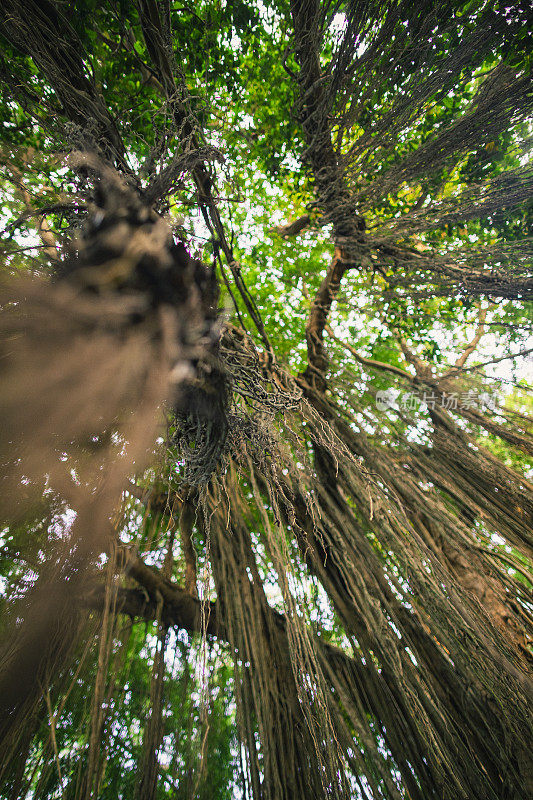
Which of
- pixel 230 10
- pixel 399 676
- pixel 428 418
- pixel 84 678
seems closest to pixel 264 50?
pixel 230 10

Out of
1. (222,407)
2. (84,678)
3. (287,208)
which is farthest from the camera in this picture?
(287,208)

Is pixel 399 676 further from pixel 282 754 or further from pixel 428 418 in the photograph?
pixel 428 418

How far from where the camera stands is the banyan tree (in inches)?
30.0

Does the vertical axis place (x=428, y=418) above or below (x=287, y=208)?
below

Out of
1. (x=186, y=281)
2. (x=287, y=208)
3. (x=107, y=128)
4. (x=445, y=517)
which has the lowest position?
(x=445, y=517)

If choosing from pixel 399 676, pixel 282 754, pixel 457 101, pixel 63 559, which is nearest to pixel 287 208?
pixel 457 101

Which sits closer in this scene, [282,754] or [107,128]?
[107,128]

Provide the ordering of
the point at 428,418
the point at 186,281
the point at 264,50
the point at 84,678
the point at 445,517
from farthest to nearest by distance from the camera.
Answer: the point at 428,418, the point at 264,50, the point at 445,517, the point at 84,678, the point at 186,281

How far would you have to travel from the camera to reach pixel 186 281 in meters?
0.77

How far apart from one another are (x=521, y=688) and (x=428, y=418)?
1784mm

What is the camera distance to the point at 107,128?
3.44ft

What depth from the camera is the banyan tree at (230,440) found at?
A: 2.50 feet

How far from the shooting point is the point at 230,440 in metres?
1.27

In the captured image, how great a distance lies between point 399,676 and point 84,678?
143 centimetres
